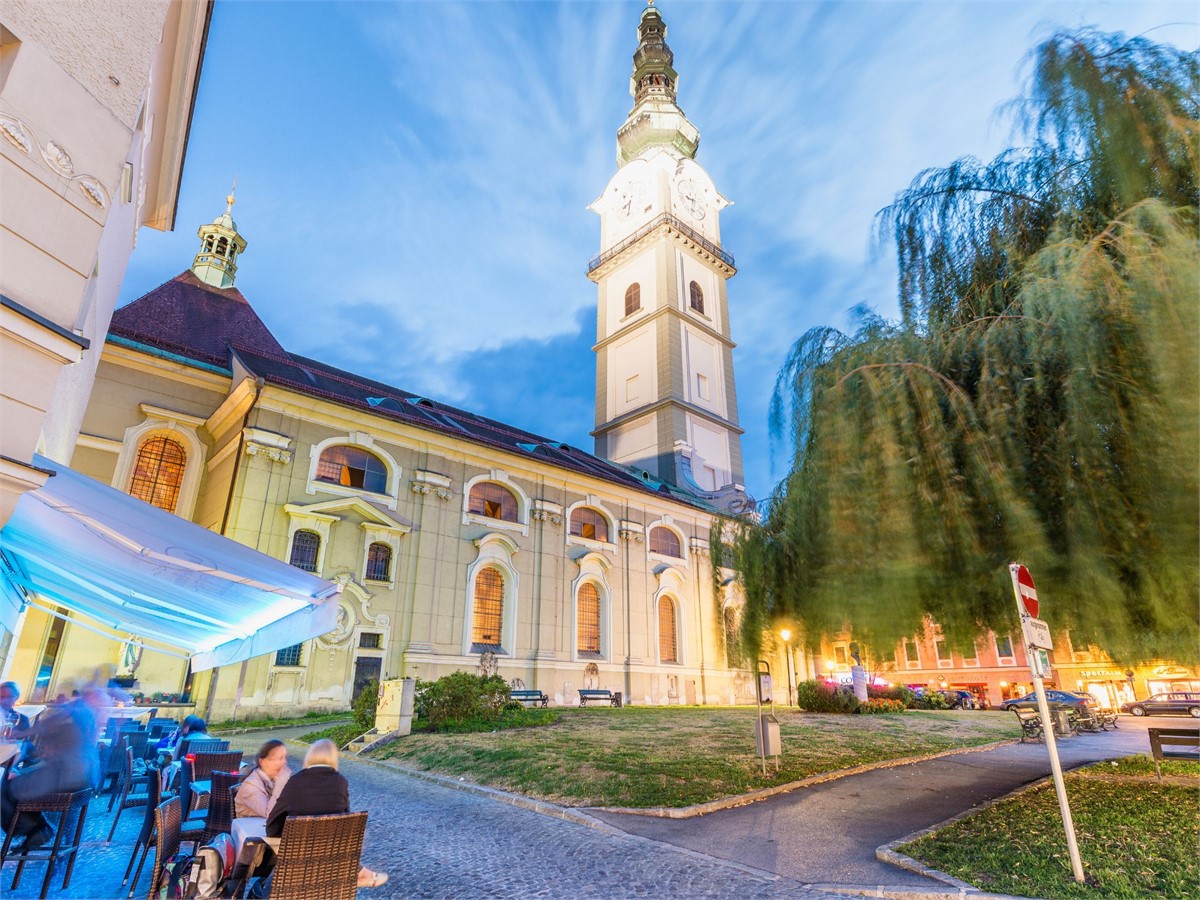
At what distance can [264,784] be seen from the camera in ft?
17.4

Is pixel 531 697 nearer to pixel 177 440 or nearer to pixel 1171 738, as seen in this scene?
pixel 177 440

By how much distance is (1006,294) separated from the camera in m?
6.33

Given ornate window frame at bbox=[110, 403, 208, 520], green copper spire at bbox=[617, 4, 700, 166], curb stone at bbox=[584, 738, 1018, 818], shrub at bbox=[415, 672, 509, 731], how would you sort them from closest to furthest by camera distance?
curb stone at bbox=[584, 738, 1018, 818], shrub at bbox=[415, 672, 509, 731], ornate window frame at bbox=[110, 403, 208, 520], green copper spire at bbox=[617, 4, 700, 166]

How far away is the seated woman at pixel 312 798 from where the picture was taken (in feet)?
14.2

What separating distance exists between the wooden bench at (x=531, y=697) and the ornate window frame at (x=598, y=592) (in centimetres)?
377

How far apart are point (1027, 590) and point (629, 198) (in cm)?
5094

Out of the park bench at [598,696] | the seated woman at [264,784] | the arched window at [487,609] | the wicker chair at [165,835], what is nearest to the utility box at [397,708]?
the arched window at [487,609]

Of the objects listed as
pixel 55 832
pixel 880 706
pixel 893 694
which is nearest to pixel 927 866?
pixel 55 832

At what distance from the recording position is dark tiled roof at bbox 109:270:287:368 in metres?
25.0

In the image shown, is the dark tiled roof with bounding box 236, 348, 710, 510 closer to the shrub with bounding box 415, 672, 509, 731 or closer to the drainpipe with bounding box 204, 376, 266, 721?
the drainpipe with bounding box 204, 376, 266, 721

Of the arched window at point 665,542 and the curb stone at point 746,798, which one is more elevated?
the arched window at point 665,542

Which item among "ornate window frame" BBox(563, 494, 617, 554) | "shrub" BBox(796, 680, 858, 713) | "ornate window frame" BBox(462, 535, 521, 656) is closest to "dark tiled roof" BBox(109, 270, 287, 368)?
"ornate window frame" BBox(462, 535, 521, 656)

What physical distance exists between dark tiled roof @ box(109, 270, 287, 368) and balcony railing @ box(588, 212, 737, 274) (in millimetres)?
26839

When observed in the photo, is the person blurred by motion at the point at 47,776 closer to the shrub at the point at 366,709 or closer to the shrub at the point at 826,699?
the shrub at the point at 366,709
